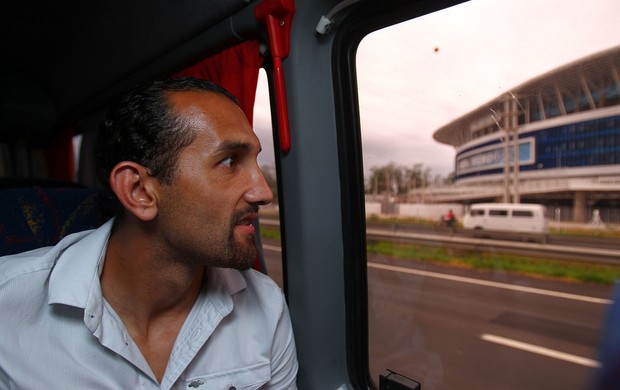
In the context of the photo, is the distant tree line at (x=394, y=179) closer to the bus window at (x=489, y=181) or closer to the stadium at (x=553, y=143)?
the bus window at (x=489, y=181)

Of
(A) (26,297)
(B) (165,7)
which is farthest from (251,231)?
(B) (165,7)

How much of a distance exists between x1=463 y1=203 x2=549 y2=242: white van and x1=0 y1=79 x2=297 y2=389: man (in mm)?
735

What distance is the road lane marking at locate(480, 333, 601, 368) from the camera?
1.14 m

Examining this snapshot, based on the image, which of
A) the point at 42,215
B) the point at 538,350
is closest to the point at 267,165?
the point at 42,215

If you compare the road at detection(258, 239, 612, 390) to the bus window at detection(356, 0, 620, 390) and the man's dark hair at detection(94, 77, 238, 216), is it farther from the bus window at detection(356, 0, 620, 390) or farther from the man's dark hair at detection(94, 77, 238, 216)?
the man's dark hair at detection(94, 77, 238, 216)

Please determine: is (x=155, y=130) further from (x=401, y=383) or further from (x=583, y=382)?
(x=583, y=382)

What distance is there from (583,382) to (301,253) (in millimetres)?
973

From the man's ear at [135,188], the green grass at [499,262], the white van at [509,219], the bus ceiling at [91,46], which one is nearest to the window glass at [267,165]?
the green grass at [499,262]

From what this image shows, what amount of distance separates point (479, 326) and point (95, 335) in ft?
4.19

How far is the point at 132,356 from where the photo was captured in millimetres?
1130

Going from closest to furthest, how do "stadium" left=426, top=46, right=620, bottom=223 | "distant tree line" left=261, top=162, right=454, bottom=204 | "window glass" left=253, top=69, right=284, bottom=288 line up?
"stadium" left=426, top=46, right=620, bottom=223 → "distant tree line" left=261, top=162, right=454, bottom=204 → "window glass" left=253, top=69, right=284, bottom=288

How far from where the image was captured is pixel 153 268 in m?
1.23

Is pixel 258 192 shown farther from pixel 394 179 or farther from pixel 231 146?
pixel 394 179

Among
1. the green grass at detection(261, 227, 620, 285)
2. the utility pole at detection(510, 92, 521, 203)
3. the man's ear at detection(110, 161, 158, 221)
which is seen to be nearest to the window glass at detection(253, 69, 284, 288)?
the green grass at detection(261, 227, 620, 285)
